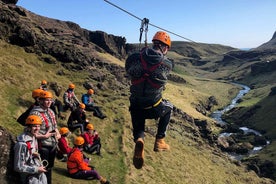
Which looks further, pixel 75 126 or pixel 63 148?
pixel 75 126

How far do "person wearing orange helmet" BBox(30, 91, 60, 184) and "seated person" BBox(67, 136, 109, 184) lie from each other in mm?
3733

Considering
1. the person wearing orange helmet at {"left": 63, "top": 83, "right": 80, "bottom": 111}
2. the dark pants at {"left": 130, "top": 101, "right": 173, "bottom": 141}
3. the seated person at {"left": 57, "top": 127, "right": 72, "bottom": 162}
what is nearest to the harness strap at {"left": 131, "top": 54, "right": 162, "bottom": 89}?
the dark pants at {"left": 130, "top": 101, "right": 173, "bottom": 141}

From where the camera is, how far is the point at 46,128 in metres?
11.8

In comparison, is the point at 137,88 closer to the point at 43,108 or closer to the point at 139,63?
the point at 139,63

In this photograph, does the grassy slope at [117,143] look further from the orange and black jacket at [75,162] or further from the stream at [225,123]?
the stream at [225,123]

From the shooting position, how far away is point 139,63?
9.27 metres

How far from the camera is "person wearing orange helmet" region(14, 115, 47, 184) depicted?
10.3 meters

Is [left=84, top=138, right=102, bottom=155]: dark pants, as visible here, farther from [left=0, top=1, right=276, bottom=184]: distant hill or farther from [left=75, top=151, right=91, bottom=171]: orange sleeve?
[left=75, top=151, right=91, bottom=171]: orange sleeve

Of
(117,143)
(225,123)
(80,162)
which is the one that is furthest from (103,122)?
(225,123)

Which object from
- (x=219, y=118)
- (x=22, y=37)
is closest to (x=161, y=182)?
(x=22, y=37)

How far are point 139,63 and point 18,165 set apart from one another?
500 centimetres

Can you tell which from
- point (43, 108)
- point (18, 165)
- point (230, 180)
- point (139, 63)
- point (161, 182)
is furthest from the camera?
point (230, 180)

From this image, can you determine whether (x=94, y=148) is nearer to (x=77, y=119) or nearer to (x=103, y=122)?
(x=77, y=119)

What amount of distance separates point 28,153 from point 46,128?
1470mm
